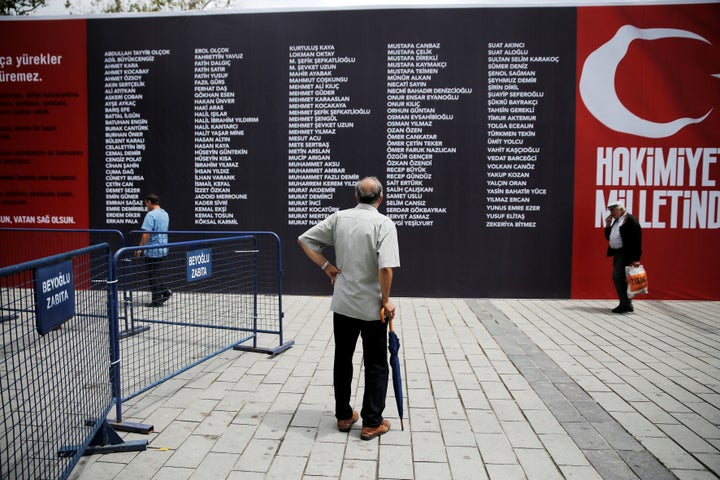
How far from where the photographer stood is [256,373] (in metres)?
5.31

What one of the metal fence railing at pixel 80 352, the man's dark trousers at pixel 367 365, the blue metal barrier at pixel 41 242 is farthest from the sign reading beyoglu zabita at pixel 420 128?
the man's dark trousers at pixel 367 365

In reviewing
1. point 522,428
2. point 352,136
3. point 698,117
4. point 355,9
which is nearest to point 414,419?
point 522,428

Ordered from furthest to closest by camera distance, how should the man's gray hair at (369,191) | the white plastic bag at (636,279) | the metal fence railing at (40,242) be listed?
1. the metal fence railing at (40,242)
2. the white plastic bag at (636,279)
3. the man's gray hair at (369,191)

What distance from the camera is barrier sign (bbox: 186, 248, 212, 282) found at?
16.9 feet

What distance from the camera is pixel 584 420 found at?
4.13 metres

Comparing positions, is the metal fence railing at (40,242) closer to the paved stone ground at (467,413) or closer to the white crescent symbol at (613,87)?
the paved stone ground at (467,413)

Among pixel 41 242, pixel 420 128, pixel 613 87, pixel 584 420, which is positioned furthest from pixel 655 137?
pixel 41 242

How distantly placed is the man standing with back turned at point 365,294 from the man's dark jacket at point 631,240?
5.93m

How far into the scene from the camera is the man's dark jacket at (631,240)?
26.6ft

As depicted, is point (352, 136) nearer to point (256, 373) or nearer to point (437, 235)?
point (437, 235)

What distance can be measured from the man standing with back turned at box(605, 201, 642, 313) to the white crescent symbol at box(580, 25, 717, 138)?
198cm

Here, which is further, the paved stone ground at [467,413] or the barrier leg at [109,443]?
the barrier leg at [109,443]

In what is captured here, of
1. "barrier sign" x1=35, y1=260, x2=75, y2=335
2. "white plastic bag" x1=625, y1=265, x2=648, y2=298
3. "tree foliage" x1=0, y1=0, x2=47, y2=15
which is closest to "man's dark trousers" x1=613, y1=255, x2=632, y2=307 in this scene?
"white plastic bag" x1=625, y1=265, x2=648, y2=298

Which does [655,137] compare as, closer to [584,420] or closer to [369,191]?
[584,420]
